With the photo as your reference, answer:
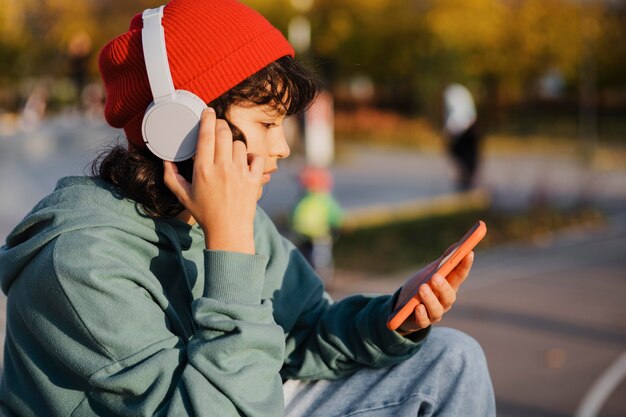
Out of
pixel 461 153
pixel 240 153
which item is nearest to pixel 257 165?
pixel 240 153

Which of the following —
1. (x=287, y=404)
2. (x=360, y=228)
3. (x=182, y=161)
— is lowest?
(x=360, y=228)

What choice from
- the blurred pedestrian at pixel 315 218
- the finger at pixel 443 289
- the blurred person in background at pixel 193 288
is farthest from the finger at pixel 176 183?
the blurred pedestrian at pixel 315 218

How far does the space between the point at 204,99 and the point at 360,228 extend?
26.0 feet

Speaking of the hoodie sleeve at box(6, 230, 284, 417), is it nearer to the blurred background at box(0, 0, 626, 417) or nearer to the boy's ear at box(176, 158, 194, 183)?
the boy's ear at box(176, 158, 194, 183)

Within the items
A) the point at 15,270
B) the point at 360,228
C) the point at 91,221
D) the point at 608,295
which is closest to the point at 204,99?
the point at 91,221

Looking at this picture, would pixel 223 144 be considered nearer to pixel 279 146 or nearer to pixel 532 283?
pixel 279 146

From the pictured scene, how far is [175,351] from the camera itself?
1.72 metres

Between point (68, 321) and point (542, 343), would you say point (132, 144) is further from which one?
point (542, 343)

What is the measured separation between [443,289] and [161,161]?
65 centimetres

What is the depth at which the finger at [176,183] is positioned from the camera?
1795 millimetres

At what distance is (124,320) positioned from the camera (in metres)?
1.71

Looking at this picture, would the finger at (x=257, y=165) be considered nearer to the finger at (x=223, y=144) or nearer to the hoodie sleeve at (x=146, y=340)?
the finger at (x=223, y=144)

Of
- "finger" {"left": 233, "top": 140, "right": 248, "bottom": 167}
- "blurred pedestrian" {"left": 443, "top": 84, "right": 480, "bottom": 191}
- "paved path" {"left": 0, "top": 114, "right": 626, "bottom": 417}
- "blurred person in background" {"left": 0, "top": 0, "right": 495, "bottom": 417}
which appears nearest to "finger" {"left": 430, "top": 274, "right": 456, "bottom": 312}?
"blurred person in background" {"left": 0, "top": 0, "right": 495, "bottom": 417}

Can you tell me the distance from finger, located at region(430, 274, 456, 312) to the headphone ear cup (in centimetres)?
56
